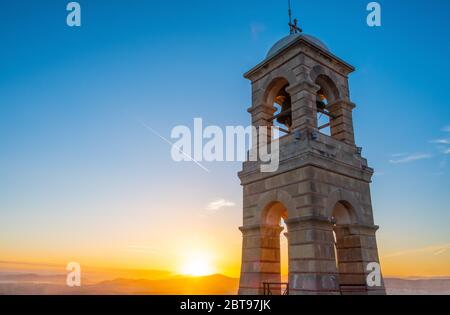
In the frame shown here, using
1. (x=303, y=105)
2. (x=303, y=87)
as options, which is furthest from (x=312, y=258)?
(x=303, y=87)

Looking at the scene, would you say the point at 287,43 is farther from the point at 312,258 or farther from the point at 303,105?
the point at 312,258

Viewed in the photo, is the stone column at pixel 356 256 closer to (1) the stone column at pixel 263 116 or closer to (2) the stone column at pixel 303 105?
(2) the stone column at pixel 303 105

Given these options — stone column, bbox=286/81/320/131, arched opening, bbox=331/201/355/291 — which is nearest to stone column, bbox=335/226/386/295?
arched opening, bbox=331/201/355/291

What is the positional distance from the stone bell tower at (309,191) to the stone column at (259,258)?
0.13ft

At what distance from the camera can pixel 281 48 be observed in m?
15.5

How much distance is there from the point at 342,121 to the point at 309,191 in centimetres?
476

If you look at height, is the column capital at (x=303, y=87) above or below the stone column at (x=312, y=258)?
above

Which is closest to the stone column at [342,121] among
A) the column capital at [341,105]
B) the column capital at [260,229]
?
the column capital at [341,105]

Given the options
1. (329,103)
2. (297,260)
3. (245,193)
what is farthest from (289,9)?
(297,260)

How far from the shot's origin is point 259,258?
13883 millimetres

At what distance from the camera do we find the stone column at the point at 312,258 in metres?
11.8
